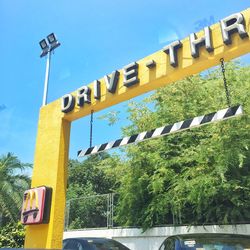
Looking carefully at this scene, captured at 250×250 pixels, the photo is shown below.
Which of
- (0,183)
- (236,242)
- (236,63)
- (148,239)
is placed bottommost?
(236,242)

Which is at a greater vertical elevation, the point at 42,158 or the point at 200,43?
the point at 200,43

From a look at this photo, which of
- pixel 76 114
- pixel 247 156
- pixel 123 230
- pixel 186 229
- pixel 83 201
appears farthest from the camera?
pixel 83 201

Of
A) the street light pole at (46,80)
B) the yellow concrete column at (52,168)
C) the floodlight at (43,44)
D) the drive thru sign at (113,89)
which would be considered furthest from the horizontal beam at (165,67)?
the floodlight at (43,44)

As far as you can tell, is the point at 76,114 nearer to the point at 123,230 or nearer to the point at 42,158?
the point at 42,158

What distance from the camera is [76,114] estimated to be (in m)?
8.98

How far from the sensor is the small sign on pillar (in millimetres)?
8547

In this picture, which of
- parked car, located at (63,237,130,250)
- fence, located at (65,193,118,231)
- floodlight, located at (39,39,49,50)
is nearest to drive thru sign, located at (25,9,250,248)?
parked car, located at (63,237,130,250)

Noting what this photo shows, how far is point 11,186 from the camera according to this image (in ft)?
71.8

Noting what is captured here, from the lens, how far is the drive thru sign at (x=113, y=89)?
6.63 meters

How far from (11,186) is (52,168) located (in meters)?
14.1

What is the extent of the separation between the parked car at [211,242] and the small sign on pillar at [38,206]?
320cm

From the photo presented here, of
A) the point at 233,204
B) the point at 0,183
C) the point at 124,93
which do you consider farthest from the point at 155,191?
the point at 0,183

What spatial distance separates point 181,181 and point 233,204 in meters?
1.71

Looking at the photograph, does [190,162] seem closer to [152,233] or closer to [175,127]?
[152,233]
